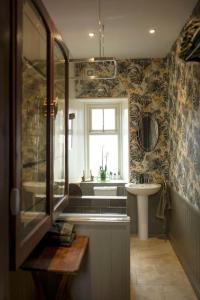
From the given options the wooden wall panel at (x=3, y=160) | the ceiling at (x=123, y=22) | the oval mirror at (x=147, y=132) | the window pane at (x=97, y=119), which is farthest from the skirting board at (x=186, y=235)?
the wooden wall panel at (x=3, y=160)

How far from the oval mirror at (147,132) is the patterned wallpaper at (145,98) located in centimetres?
6

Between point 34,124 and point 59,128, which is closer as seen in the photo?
point 34,124

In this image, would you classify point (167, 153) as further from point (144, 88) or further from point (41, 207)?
point (41, 207)

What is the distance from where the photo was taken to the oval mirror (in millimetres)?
4707

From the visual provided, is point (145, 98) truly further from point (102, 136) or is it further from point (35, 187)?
point (35, 187)

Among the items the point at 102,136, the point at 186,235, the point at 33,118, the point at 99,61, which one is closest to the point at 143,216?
the point at 186,235

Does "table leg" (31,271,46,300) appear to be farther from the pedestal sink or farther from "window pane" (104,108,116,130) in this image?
"window pane" (104,108,116,130)

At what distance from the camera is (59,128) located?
2.04 m

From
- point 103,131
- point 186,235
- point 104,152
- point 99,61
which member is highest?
point 99,61

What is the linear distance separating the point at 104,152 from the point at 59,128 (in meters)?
3.21

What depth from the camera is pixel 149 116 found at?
4.73m

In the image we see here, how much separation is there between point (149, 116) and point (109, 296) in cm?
300

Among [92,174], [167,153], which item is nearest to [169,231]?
[167,153]

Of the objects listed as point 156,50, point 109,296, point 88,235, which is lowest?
point 109,296
